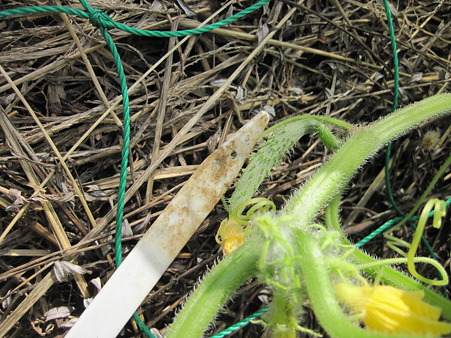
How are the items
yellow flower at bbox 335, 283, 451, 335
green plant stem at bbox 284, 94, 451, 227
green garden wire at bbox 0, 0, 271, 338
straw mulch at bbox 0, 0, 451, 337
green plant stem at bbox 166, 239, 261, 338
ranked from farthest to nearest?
straw mulch at bbox 0, 0, 451, 337 → green garden wire at bbox 0, 0, 271, 338 → green plant stem at bbox 284, 94, 451, 227 → green plant stem at bbox 166, 239, 261, 338 → yellow flower at bbox 335, 283, 451, 335

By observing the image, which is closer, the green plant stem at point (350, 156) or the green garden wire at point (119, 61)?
the green plant stem at point (350, 156)

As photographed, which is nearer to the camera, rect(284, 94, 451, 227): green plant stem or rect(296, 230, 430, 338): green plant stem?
rect(296, 230, 430, 338): green plant stem

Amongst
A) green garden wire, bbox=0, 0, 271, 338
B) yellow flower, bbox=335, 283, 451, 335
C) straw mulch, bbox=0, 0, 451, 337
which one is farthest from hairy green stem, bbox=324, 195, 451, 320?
green garden wire, bbox=0, 0, 271, 338

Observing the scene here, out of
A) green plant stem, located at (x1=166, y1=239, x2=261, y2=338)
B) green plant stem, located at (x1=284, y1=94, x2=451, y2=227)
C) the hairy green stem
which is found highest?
green plant stem, located at (x1=284, y1=94, x2=451, y2=227)

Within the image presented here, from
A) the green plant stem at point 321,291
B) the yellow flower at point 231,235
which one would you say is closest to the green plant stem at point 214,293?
the green plant stem at point 321,291

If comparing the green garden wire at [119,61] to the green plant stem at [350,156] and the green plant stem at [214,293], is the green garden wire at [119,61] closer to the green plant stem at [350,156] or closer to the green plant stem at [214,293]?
the green plant stem at [214,293]

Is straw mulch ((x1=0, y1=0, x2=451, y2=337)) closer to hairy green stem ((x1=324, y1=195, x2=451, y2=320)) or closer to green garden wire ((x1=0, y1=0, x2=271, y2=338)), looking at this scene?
green garden wire ((x1=0, y1=0, x2=271, y2=338))

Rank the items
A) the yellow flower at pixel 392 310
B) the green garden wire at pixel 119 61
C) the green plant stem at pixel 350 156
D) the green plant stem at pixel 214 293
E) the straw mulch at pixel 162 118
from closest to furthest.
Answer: the yellow flower at pixel 392 310 → the green plant stem at pixel 214 293 → the green plant stem at pixel 350 156 → the green garden wire at pixel 119 61 → the straw mulch at pixel 162 118

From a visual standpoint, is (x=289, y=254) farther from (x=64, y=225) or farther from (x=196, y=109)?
(x=64, y=225)
